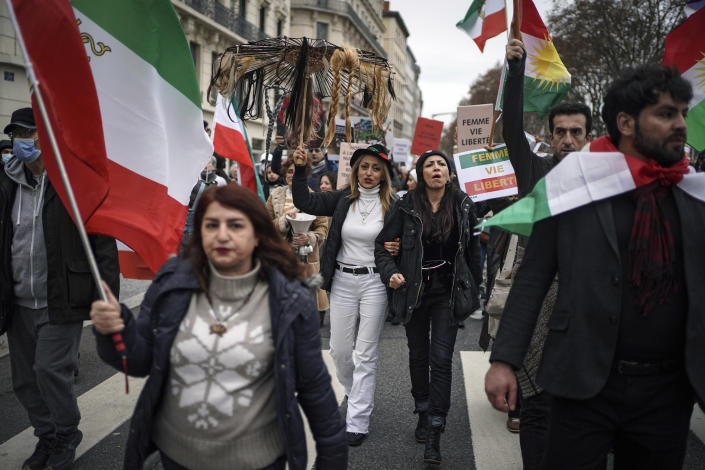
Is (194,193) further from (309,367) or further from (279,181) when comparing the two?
(309,367)

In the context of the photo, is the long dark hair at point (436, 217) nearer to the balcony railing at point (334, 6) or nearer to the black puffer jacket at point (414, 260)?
the black puffer jacket at point (414, 260)

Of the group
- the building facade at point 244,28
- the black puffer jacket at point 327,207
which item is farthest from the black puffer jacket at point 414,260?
the building facade at point 244,28

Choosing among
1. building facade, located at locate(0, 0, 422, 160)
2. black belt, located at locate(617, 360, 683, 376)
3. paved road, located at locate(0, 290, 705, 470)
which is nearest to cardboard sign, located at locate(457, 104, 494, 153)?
building facade, located at locate(0, 0, 422, 160)

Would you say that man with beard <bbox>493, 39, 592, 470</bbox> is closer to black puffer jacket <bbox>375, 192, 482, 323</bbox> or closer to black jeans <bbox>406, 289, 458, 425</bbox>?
black puffer jacket <bbox>375, 192, 482, 323</bbox>

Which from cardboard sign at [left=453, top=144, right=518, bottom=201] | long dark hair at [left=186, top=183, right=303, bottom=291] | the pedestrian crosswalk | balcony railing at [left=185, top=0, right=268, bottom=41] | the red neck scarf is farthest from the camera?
balcony railing at [left=185, top=0, right=268, bottom=41]

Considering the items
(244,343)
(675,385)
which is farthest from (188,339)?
(675,385)

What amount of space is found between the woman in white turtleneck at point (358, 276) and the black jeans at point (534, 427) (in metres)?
1.36

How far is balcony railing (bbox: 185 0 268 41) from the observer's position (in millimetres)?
25839

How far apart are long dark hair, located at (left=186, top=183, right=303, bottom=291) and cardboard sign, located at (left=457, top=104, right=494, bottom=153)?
4019 mm

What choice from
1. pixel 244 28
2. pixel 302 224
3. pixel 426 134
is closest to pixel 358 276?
pixel 302 224

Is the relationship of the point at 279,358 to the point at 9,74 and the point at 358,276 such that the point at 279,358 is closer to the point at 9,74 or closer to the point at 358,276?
the point at 358,276

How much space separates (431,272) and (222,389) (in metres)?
2.30

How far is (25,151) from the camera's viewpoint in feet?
12.0

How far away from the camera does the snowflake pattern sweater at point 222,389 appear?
217 centimetres
